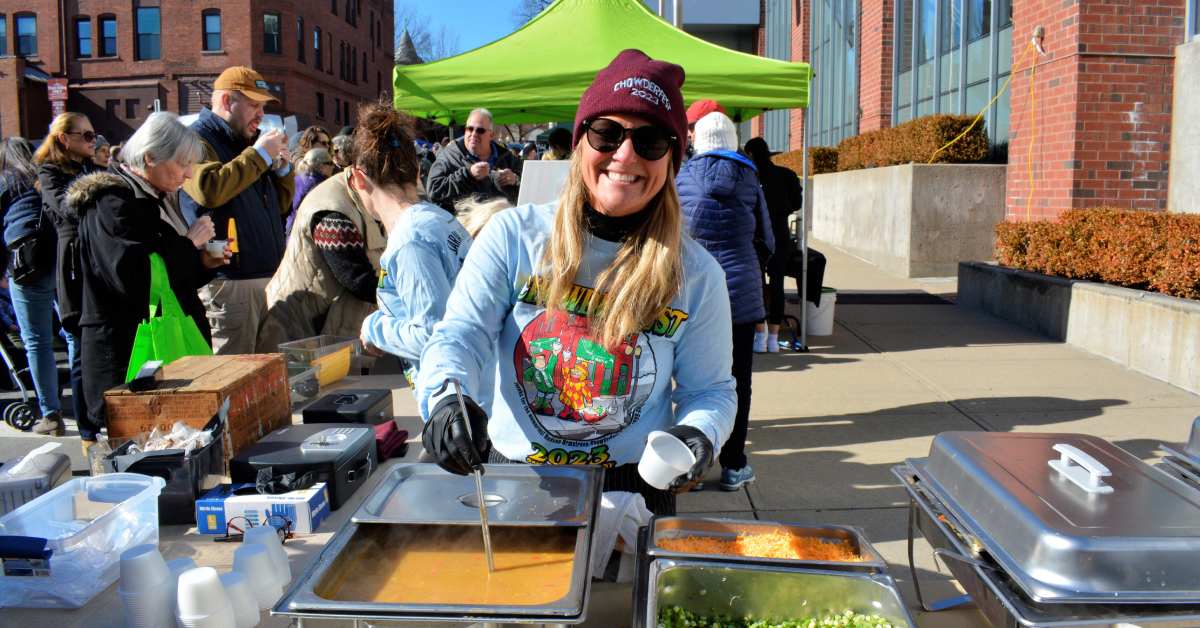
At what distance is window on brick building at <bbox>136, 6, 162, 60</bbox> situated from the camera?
4069 centimetres

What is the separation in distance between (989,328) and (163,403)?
26.2 feet

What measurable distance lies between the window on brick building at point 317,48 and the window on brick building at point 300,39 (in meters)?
1.00

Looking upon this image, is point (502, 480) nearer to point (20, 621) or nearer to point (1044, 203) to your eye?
point (20, 621)

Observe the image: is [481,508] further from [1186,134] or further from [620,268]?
[1186,134]

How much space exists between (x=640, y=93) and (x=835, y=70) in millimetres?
17848

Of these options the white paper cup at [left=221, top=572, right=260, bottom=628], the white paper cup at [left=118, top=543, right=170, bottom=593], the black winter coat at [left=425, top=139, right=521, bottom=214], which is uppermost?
the black winter coat at [left=425, top=139, right=521, bottom=214]

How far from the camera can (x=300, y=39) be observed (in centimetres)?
4262

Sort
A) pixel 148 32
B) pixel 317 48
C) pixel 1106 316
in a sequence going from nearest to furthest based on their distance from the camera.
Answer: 1. pixel 1106 316
2. pixel 148 32
3. pixel 317 48

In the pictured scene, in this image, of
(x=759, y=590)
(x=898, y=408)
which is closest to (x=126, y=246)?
(x=759, y=590)

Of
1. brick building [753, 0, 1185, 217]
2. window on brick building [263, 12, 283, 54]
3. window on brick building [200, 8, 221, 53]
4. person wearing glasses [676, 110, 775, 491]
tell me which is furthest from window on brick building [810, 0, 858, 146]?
window on brick building [200, 8, 221, 53]

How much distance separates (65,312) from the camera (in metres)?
4.22

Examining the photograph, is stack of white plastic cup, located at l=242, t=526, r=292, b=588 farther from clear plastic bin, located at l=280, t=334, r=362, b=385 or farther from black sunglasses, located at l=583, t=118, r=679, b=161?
clear plastic bin, located at l=280, t=334, r=362, b=385

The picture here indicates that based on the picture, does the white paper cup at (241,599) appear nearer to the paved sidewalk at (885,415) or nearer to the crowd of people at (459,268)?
the paved sidewalk at (885,415)

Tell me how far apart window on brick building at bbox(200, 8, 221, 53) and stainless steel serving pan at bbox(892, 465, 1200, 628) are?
44.4 meters
